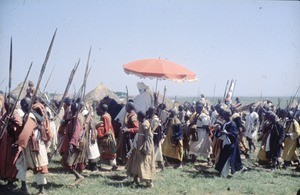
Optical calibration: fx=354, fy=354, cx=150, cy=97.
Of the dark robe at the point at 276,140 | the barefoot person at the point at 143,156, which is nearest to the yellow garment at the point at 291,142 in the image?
the dark robe at the point at 276,140

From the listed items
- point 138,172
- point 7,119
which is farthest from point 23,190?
point 138,172

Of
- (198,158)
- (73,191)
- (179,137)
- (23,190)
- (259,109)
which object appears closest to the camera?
(23,190)

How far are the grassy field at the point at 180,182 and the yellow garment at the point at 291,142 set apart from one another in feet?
→ 2.54

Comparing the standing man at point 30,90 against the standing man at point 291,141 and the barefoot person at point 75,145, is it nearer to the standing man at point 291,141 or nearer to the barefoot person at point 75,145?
the barefoot person at point 75,145

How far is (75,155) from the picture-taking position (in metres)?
7.75

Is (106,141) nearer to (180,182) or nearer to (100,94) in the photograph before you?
(180,182)

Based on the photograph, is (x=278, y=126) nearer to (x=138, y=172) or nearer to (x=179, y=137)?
(x=179, y=137)

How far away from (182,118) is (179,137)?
242cm

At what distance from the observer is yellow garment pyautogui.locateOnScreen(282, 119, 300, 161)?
36.7 ft

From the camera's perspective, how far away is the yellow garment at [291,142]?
11.2m

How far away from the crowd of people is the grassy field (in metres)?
0.27

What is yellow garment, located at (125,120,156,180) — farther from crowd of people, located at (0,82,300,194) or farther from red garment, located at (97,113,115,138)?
red garment, located at (97,113,115,138)

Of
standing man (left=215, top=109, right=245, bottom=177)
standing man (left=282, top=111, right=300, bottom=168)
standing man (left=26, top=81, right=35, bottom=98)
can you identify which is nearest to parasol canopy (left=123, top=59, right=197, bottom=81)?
standing man (left=215, top=109, right=245, bottom=177)

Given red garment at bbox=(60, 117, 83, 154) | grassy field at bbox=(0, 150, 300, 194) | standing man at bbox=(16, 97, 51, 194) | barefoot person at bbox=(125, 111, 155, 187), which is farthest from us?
barefoot person at bbox=(125, 111, 155, 187)
